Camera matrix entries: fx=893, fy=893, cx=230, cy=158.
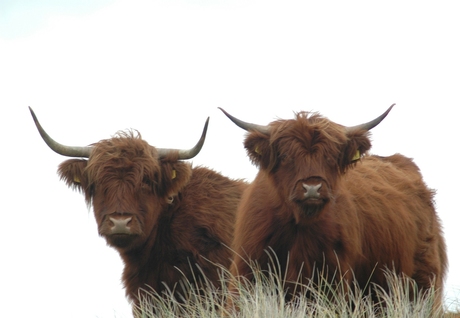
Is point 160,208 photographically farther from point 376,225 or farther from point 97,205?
point 376,225

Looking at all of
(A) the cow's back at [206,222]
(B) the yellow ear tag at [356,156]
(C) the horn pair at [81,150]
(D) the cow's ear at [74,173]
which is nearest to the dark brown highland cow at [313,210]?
(B) the yellow ear tag at [356,156]

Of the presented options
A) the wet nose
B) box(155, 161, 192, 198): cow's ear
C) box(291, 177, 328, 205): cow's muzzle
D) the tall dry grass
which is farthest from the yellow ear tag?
box(155, 161, 192, 198): cow's ear

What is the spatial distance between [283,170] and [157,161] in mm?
1834

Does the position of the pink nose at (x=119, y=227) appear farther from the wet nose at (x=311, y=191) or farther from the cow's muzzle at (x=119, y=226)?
the wet nose at (x=311, y=191)

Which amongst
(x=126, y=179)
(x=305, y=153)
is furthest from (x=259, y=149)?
(x=126, y=179)

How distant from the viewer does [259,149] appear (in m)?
7.45

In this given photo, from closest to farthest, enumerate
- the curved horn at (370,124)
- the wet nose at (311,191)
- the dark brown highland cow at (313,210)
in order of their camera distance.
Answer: the wet nose at (311,191)
the dark brown highland cow at (313,210)
the curved horn at (370,124)

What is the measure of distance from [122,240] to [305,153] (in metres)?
1.90

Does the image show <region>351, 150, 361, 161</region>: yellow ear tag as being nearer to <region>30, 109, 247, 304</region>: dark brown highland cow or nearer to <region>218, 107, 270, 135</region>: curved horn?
<region>218, 107, 270, 135</region>: curved horn

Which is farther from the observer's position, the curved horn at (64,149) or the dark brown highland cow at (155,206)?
the curved horn at (64,149)

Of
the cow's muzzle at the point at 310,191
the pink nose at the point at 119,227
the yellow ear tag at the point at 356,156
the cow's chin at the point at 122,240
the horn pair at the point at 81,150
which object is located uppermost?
the horn pair at the point at 81,150

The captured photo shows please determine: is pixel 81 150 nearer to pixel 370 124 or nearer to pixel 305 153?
pixel 305 153

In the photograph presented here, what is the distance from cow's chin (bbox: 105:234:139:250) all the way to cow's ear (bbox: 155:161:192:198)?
Result: 670 millimetres

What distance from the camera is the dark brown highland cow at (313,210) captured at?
709cm
